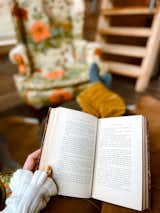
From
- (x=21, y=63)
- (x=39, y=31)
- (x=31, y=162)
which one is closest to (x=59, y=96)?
(x=21, y=63)

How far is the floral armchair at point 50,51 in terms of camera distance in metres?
1.51

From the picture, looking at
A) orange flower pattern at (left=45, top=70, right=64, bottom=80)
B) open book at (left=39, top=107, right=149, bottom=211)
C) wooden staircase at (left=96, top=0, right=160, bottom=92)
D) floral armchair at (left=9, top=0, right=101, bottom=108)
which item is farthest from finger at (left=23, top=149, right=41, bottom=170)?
wooden staircase at (left=96, top=0, right=160, bottom=92)

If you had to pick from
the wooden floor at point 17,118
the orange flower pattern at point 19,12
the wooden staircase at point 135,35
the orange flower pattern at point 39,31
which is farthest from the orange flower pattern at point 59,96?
the orange flower pattern at point 19,12

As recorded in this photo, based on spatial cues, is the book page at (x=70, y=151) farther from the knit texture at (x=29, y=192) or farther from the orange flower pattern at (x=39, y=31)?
the orange flower pattern at (x=39, y=31)

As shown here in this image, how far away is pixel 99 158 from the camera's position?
1.86 ft

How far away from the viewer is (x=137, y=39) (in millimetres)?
2461

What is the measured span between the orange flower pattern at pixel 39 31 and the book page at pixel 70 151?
1.36 meters

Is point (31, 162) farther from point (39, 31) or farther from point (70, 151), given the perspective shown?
point (39, 31)

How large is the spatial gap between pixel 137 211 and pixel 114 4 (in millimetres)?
2244

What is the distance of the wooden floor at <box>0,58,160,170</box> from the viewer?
4.21 ft

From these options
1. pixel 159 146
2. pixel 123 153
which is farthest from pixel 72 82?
pixel 123 153

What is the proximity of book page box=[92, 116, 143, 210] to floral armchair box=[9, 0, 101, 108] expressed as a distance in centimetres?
97

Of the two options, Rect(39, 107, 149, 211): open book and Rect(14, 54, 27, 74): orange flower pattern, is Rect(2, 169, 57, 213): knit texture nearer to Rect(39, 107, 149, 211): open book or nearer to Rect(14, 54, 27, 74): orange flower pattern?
Rect(39, 107, 149, 211): open book

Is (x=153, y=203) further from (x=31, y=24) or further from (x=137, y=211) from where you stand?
(x=31, y=24)
